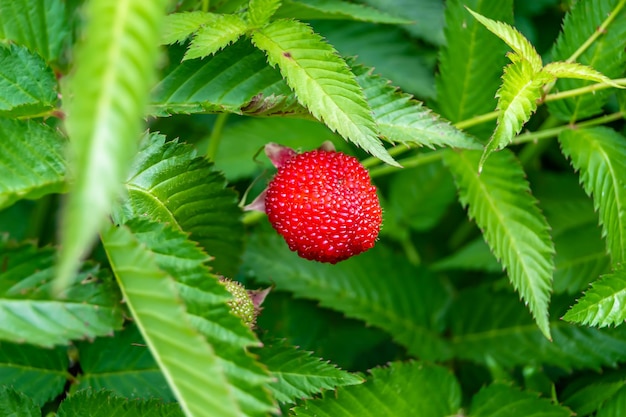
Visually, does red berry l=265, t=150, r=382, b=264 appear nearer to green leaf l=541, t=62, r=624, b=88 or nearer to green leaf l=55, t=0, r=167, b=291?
green leaf l=541, t=62, r=624, b=88

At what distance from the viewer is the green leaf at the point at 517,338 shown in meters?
1.47

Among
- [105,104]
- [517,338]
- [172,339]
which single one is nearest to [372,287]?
[517,338]

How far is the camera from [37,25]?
1226 millimetres

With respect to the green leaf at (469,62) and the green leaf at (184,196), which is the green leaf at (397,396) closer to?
the green leaf at (184,196)

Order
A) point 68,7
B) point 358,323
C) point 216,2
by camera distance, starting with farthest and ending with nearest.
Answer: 1. point 358,323
2. point 68,7
3. point 216,2

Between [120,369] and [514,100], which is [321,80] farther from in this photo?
[120,369]

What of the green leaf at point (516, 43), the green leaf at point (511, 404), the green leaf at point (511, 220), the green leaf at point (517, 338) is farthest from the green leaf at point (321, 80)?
the green leaf at point (517, 338)

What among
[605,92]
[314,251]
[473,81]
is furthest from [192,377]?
[605,92]

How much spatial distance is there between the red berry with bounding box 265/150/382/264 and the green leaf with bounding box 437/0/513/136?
388 millimetres

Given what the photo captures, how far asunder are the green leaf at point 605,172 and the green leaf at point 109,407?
790 mm

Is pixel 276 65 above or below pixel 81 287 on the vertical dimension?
above

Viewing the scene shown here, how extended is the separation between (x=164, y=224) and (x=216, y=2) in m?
0.55

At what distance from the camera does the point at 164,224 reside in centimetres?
97

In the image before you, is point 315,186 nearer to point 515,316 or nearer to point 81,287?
point 81,287
